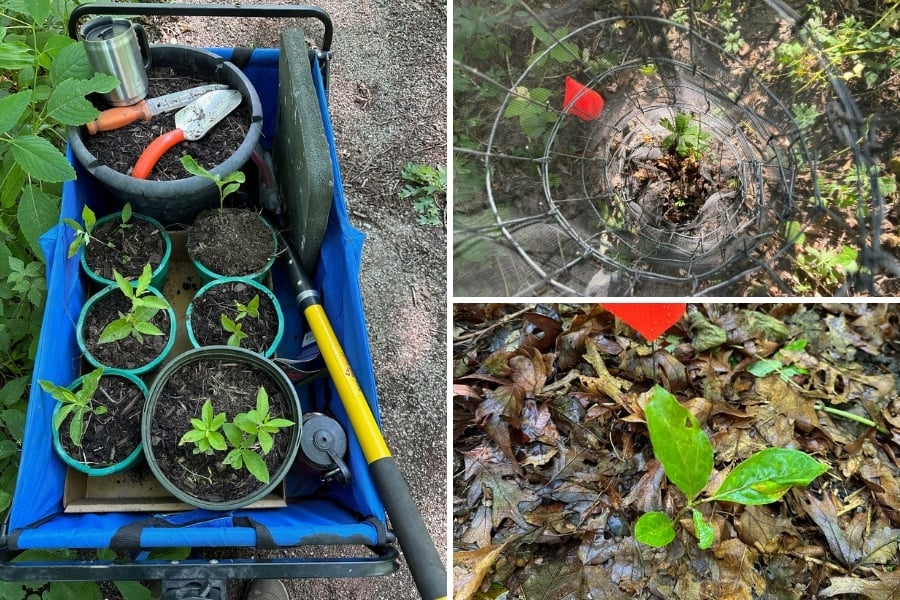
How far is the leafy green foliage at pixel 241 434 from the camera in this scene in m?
1.27

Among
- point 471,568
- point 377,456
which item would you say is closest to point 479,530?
point 471,568

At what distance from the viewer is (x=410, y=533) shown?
4.27 ft

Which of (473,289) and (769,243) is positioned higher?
(769,243)

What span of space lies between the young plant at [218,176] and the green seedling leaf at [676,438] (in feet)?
3.18

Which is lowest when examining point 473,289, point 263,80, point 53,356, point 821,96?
point 53,356

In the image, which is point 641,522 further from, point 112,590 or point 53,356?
point 112,590

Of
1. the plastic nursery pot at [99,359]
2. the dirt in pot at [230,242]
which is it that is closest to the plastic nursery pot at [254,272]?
the dirt in pot at [230,242]

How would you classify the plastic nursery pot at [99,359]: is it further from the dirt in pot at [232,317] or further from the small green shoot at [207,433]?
the small green shoot at [207,433]

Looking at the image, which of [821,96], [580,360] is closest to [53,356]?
[580,360]

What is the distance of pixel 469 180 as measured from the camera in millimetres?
1310

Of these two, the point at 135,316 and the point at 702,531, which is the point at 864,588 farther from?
the point at 135,316

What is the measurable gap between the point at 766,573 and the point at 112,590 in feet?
4.87

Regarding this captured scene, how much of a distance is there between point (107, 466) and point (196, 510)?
20cm

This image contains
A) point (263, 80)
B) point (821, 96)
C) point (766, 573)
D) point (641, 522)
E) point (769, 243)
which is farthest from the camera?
point (263, 80)
